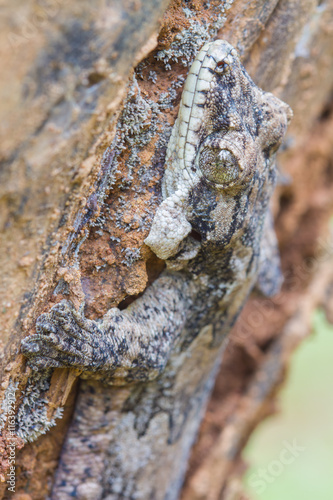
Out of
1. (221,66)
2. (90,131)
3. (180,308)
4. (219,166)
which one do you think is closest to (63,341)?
(180,308)

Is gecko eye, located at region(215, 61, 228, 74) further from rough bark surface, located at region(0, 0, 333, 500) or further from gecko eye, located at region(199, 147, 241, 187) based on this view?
gecko eye, located at region(199, 147, 241, 187)

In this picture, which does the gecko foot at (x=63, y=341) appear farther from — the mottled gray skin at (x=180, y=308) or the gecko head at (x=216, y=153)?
the gecko head at (x=216, y=153)

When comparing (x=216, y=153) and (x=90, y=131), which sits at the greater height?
(x=216, y=153)

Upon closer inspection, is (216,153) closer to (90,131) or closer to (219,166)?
(219,166)

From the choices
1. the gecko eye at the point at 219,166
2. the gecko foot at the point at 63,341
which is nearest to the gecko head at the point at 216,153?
the gecko eye at the point at 219,166

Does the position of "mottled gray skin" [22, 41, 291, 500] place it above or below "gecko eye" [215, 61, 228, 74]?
below

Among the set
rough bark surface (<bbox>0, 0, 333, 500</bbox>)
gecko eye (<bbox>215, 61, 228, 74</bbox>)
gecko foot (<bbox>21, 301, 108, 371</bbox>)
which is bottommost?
gecko foot (<bbox>21, 301, 108, 371</bbox>)

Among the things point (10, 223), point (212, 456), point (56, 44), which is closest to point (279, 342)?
point (212, 456)

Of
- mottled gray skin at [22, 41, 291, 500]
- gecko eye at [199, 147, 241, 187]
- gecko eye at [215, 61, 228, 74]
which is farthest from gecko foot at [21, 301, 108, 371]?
gecko eye at [215, 61, 228, 74]
